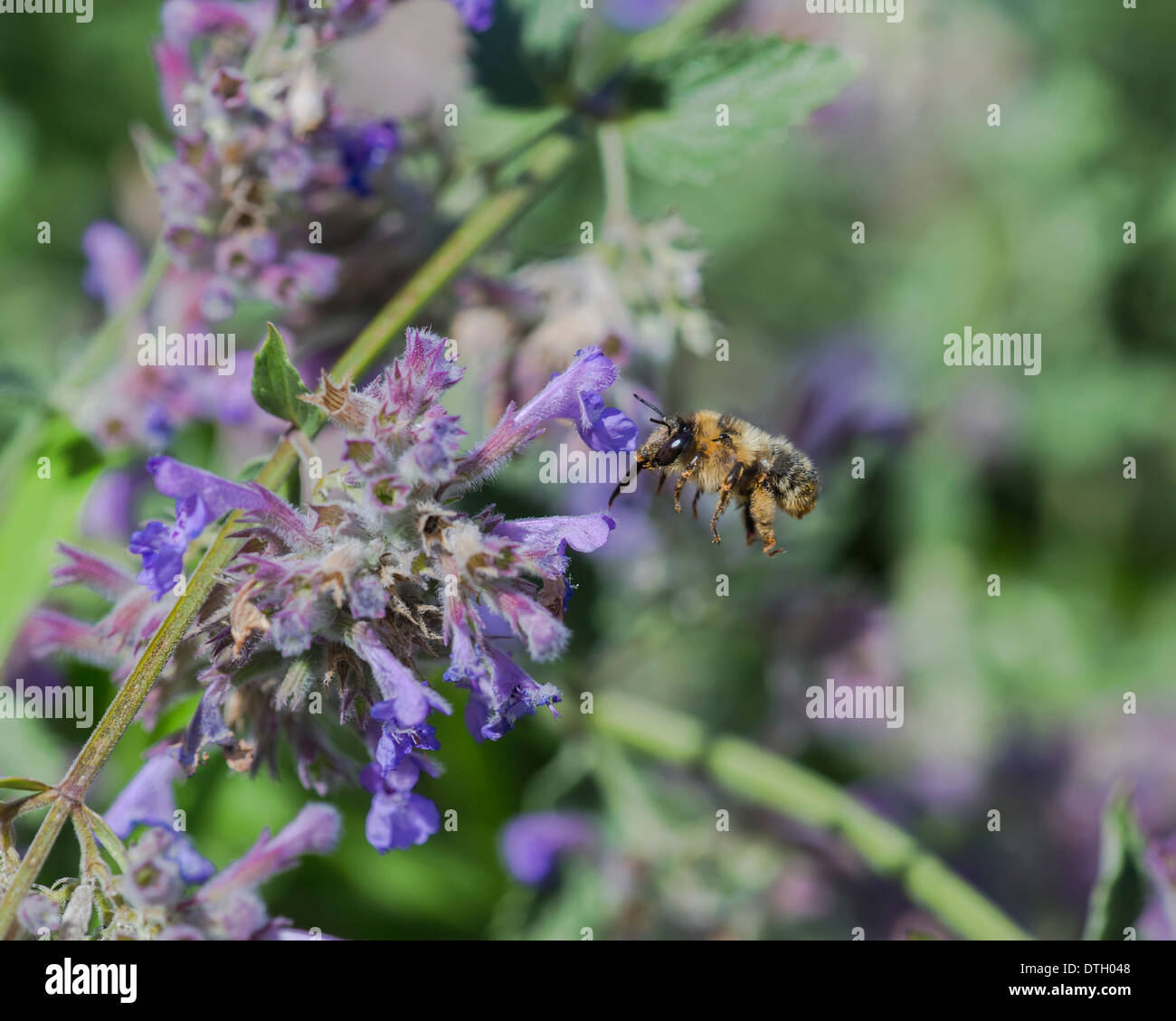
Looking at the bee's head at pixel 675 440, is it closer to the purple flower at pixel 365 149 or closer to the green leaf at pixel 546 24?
the purple flower at pixel 365 149

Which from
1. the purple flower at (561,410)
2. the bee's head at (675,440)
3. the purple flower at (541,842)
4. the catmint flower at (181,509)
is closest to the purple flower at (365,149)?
the bee's head at (675,440)

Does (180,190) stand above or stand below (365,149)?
below

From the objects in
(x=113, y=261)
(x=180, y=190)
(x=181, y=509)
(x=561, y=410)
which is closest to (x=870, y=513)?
(x=561, y=410)

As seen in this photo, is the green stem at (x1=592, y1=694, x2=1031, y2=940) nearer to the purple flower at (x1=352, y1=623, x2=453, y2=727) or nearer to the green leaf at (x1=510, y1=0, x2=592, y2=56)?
the purple flower at (x1=352, y1=623, x2=453, y2=727)

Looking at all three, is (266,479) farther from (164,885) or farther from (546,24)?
(546,24)

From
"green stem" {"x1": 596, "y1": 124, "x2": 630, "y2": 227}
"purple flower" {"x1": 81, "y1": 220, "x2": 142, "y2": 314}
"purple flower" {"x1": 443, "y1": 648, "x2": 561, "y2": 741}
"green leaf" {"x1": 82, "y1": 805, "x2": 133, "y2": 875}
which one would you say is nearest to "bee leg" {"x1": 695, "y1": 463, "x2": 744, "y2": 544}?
"green stem" {"x1": 596, "y1": 124, "x2": 630, "y2": 227}

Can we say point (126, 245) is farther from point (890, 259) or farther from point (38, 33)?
point (890, 259)
